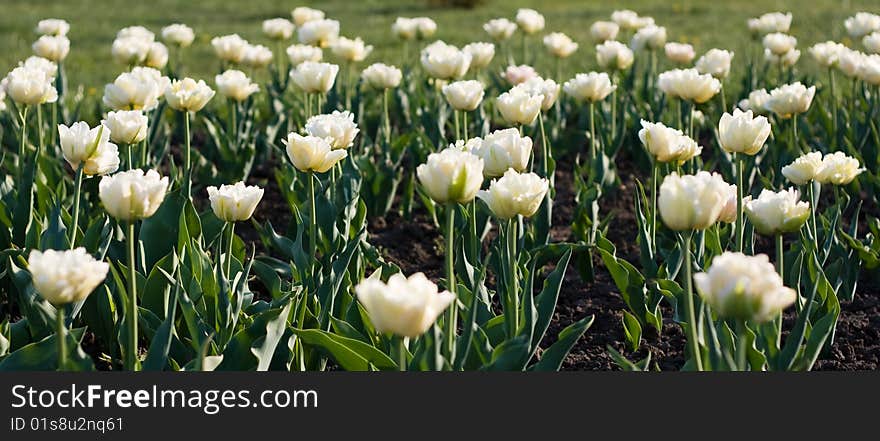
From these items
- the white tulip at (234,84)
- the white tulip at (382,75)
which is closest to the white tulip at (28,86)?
the white tulip at (234,84)

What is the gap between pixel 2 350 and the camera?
8.05 ft

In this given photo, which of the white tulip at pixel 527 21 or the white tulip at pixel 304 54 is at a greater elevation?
the white tulip at pixel 527 21

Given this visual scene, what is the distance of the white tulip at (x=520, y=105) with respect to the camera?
3068 millimetres

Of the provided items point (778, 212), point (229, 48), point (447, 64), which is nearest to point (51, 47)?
point (229, 48)

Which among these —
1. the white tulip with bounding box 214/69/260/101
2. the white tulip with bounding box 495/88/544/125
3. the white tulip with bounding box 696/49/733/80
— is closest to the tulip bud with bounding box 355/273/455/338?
the white tulip with bounding box 495/88/544/125

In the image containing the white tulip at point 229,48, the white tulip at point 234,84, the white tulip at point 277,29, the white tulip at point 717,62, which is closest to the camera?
the white tulip at point 234,84

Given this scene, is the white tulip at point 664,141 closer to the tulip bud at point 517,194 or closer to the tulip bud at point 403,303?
the tulip bud at point 517,194

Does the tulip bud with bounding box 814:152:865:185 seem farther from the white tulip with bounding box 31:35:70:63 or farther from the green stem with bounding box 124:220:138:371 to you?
the white tulip with bounding box 31:35:70:63

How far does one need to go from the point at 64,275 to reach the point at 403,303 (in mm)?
546

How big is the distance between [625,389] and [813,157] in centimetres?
111

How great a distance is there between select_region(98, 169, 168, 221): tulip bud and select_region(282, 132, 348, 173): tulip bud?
1.80ft

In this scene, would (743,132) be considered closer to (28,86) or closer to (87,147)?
(87,147)

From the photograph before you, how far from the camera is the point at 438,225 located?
12.4 ft

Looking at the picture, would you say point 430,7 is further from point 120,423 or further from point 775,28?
point 120,423
